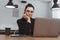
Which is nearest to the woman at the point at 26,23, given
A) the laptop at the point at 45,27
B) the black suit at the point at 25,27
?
the black suit at the point at 25,27

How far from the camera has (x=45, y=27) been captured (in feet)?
6.55

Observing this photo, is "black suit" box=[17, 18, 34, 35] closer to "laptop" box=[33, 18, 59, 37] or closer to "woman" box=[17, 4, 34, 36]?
"woman" box=[17, 4, 34, 36]

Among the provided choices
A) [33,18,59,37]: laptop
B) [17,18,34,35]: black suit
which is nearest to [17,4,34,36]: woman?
[17,18,34,35]: black suit

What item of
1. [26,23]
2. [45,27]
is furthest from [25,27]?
[45,27]

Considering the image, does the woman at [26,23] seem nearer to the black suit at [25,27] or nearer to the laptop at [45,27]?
the black suit at [25,27]

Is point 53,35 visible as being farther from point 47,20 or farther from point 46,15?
point 46,15

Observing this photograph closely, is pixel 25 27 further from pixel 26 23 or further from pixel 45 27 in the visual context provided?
pixel 45 27

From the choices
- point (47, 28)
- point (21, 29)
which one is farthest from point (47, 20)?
point (21, 29)

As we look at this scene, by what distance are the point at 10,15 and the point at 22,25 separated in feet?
7.95

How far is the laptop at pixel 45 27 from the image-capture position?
6.50ft

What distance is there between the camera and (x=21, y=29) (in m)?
2.58

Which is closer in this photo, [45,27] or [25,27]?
[45,27]

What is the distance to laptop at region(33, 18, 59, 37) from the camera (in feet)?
6.50

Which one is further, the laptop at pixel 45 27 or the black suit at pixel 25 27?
the black suit at pixel 25 27
